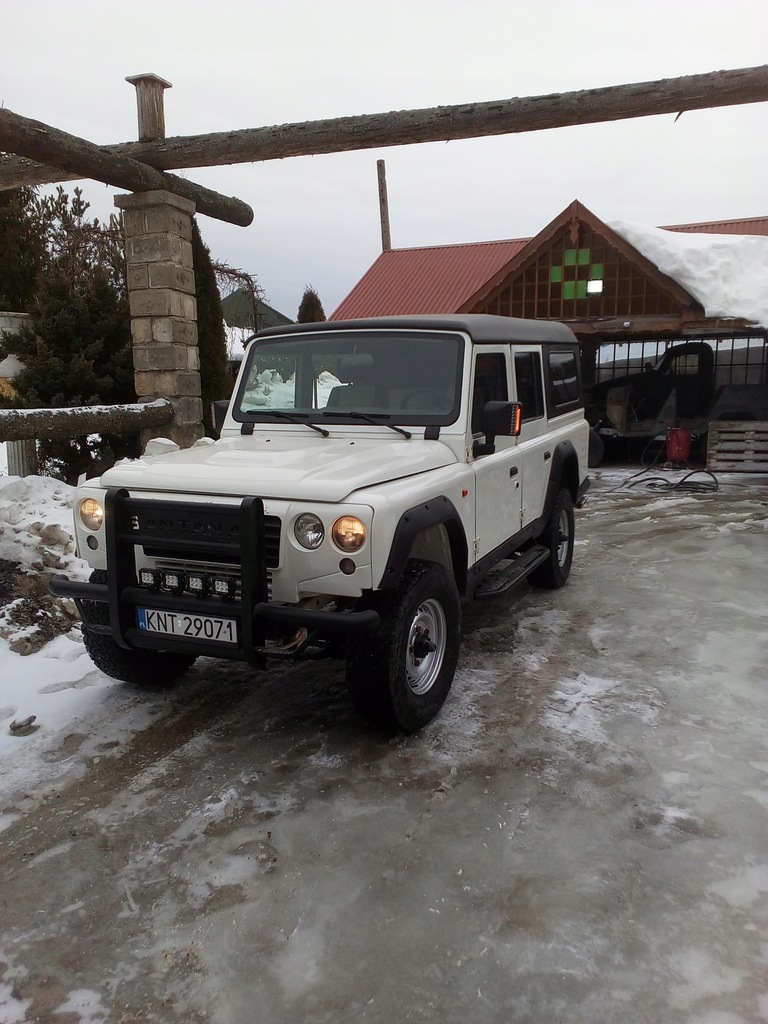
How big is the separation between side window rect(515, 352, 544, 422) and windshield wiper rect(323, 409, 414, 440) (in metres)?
1.17

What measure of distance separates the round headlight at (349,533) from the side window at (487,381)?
1.39 m

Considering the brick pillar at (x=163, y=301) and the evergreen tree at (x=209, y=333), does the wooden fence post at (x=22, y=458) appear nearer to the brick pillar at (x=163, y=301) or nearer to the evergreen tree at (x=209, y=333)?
the brick pillar at (x=163, y=301)

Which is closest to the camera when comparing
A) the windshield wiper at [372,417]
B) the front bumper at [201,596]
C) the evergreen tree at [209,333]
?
the front bumper at [201,596]

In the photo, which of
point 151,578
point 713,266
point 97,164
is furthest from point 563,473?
point 713,266

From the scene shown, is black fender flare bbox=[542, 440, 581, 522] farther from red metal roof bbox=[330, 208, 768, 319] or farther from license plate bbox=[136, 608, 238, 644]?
red metal roof bbox=[330, 208, 768, 319]

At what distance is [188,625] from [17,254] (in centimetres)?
1697

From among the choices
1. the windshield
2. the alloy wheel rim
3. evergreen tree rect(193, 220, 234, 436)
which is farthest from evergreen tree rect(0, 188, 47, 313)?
the alloy wheel rim

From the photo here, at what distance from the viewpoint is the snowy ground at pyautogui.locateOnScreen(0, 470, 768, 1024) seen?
7.27ft

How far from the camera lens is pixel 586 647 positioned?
4.90 meters

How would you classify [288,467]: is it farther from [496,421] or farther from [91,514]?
[496,421]

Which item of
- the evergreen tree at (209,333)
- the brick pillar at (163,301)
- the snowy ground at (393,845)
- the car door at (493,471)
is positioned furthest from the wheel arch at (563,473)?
the evergreen tree at (209,333)

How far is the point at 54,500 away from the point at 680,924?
5.79 meters

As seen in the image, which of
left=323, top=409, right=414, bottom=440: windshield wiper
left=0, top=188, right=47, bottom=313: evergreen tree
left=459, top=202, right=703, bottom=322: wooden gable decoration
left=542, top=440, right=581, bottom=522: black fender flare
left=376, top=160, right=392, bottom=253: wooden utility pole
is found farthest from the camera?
left=376, top=160, right=392, bottom=253: wooden utility pole

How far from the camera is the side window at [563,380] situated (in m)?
5.84
